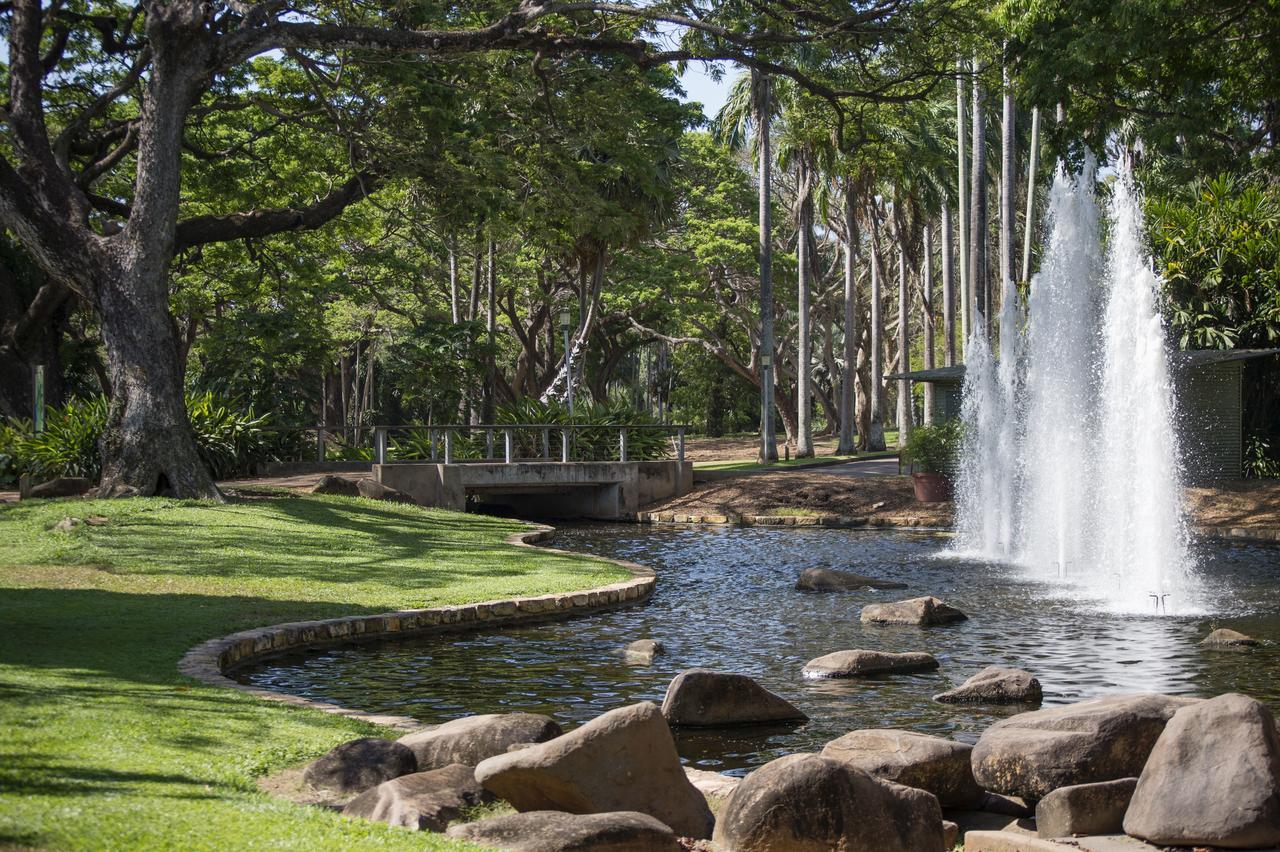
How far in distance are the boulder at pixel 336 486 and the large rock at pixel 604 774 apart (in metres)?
19.0

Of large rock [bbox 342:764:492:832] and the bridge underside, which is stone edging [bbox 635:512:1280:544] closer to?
the bridge underside

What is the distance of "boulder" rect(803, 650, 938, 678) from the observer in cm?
1086

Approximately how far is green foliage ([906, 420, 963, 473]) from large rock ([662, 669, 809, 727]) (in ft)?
66.9

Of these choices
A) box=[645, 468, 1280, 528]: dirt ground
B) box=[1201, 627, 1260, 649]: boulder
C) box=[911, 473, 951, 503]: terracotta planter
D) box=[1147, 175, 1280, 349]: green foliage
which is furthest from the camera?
Answer: box=[1147, 175, 1280, 349]: green foliage

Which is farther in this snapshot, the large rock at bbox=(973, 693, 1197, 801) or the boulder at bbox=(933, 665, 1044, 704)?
the boulder at bbox=(933, 665, 1044, 704)

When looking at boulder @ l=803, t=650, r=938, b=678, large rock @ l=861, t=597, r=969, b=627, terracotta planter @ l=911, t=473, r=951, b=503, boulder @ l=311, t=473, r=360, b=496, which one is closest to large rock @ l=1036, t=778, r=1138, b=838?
boulder @ l=803, t=650, r=938, b=678

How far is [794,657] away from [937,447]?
696 inches

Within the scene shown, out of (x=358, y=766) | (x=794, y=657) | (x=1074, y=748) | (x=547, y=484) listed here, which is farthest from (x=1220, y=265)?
(x=358, y=766)

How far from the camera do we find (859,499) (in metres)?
29.2

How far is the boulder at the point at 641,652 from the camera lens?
1149 centimetres

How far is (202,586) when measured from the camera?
542 inches

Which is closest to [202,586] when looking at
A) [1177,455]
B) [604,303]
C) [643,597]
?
[643,597]

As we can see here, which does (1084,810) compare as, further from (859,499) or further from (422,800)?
(859,499)

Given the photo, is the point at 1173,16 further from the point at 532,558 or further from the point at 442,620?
the point at 442,620
